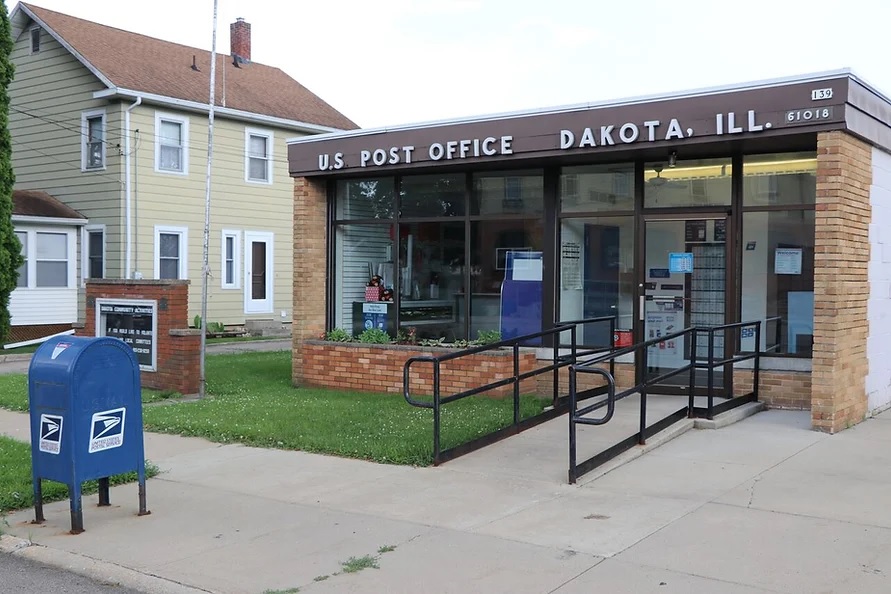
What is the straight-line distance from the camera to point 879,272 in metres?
10.5

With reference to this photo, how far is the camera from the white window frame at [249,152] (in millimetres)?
24822

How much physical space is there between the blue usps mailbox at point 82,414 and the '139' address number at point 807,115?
6.80 metres

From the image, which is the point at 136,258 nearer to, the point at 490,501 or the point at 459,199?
Result: the point at 459,199

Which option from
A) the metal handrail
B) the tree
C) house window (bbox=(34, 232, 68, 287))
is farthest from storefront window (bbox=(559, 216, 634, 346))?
house window (bbox=(34, 232, 68, 287))

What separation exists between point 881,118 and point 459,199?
5414 millimetres

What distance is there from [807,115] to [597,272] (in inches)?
138

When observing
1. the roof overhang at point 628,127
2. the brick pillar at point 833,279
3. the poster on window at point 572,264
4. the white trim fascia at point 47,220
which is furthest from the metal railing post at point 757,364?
the white trim fascia at point 47,220

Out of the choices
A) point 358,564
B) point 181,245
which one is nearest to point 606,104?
point 358,564

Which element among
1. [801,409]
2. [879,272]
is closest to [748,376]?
[801,409]

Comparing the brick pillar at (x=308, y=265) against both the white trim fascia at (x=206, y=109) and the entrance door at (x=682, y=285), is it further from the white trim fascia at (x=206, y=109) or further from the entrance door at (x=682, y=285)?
the white trim fascia at (x=206, y=109)

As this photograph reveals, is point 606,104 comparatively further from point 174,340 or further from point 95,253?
point 95,253

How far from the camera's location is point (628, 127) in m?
10.4

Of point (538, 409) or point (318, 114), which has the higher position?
point (318, 114)

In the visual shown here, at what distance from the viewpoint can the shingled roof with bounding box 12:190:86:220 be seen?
21891mm
